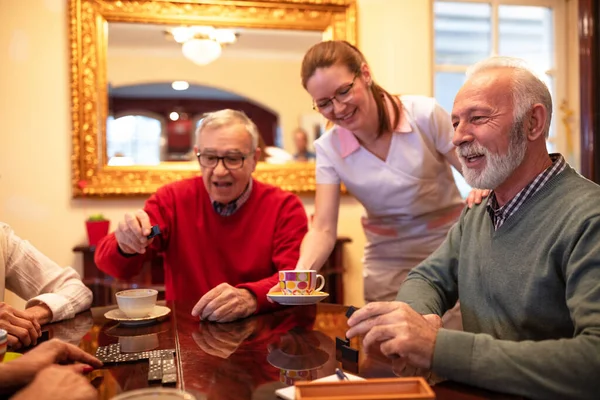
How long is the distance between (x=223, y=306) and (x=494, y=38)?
3041mm

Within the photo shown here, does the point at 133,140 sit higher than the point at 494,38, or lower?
lower

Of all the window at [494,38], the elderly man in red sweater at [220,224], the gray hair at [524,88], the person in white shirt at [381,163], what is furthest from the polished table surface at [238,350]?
the window at [494,38]

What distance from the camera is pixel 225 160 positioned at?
7.00ft

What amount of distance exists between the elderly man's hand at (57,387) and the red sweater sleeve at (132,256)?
1046 mm

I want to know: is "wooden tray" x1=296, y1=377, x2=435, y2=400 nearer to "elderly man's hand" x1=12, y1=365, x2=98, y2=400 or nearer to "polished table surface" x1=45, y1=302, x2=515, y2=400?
"polished table surface" x1=45, y1=302, x2=515, y2=400

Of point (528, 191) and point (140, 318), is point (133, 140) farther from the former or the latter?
point (528, 191)

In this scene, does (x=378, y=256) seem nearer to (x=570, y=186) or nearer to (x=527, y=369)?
(x=570, y=186)

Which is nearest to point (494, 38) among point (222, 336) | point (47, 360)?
point (222, 336)

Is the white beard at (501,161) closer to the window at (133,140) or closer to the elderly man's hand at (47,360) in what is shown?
the elderly man's hand at (47,360)

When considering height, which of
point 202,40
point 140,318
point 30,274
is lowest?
point 140,318

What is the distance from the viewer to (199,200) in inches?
88.8

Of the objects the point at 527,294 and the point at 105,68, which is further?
the point at 105,68

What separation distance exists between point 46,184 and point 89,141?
347 millimetres

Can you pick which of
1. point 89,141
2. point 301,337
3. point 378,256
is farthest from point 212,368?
point 89,141
